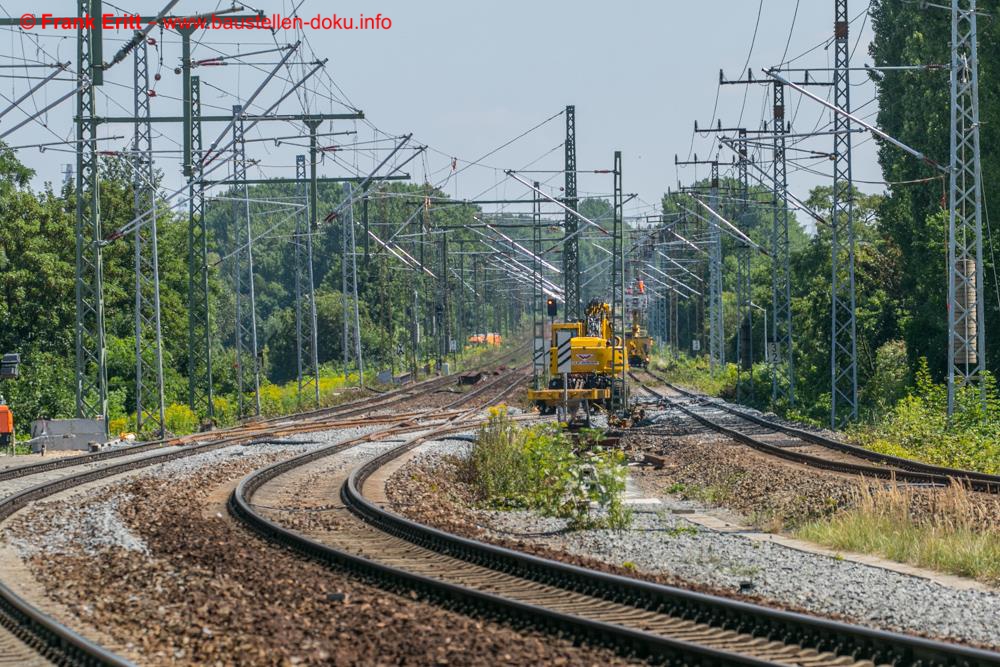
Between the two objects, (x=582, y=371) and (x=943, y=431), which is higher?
(x=582, y=371)

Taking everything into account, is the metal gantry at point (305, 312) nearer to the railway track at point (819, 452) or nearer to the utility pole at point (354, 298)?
the utility pole at point (354, 298)

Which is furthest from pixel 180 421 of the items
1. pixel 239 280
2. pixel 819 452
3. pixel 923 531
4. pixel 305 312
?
pixel 305 312

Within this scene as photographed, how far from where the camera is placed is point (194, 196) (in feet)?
122

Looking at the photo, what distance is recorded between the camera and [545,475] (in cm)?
2164

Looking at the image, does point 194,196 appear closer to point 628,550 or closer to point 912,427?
point 912,427

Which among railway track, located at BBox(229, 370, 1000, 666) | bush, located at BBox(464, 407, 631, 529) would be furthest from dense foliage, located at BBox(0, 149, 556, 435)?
railway track, located at BBox(229, 370, 1000, 666)

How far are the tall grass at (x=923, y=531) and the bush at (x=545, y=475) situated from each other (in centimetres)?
259

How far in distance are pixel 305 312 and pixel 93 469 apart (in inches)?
2701

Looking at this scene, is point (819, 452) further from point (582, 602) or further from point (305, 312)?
point (305, 312)

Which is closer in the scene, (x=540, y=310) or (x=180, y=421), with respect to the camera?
(x=180, y=421)

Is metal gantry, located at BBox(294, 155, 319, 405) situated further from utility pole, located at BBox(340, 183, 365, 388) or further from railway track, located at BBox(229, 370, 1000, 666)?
railway track, located at BBox(229, 370, 1000, 666)

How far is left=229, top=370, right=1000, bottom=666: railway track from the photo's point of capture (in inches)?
367

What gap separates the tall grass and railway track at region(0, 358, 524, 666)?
8.45 metres

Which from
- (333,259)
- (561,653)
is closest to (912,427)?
(561,653)
